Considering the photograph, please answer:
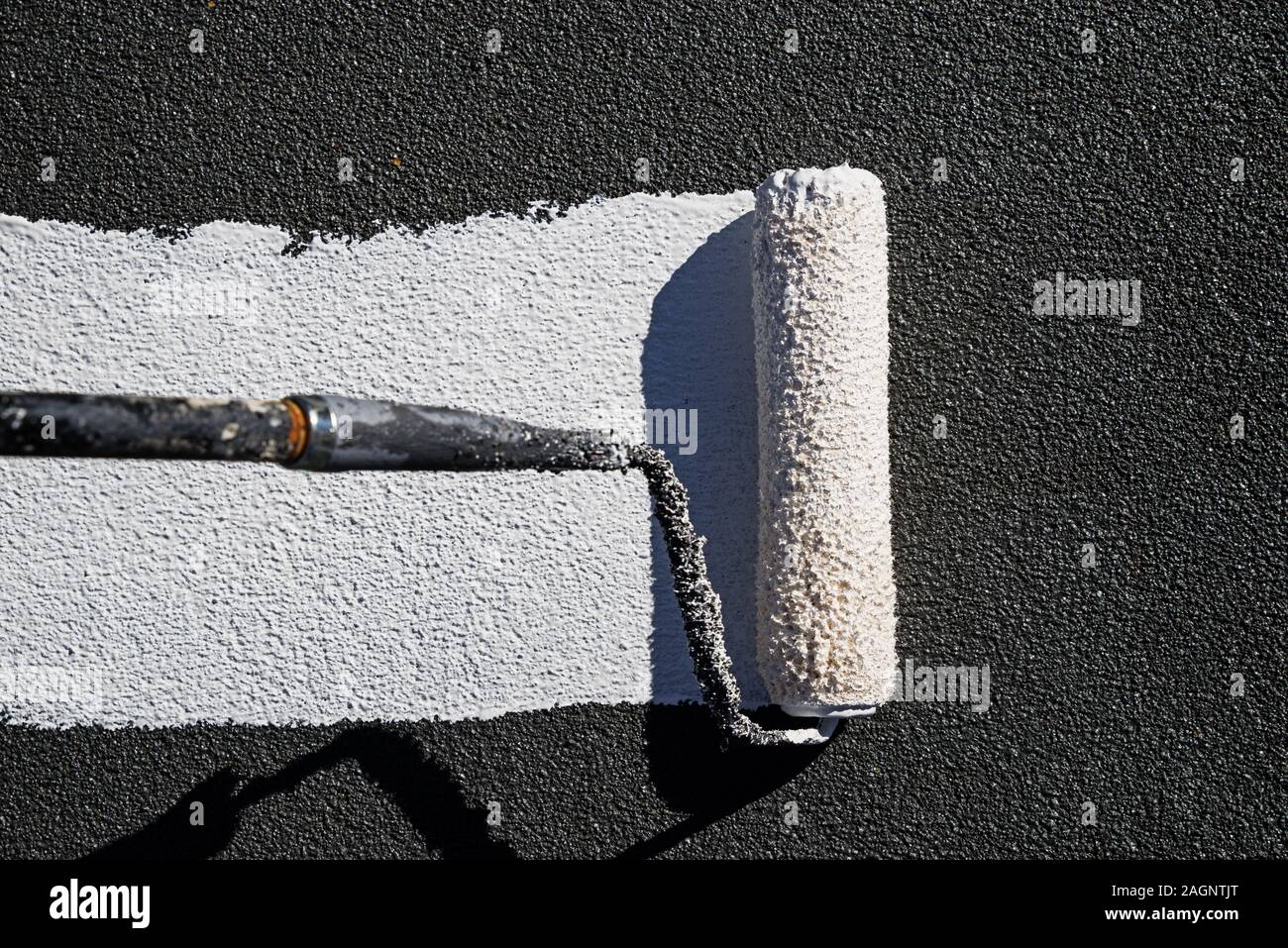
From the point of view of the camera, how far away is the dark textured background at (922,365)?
2.85m

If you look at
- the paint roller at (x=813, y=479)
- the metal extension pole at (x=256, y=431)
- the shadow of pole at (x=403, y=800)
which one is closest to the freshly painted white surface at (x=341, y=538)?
the shadow of pole at (x=403, y=800)

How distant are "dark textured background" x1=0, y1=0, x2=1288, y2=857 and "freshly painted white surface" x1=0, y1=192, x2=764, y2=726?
0.14m

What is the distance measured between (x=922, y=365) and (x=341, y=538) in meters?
1.60

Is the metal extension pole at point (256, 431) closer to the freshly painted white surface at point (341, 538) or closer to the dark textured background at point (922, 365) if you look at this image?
the freshly painted white surface at point (341, 538)

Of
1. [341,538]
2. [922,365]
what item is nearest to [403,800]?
[341,538]

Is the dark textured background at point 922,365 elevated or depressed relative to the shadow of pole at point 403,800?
elevated

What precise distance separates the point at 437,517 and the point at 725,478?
0.76 meters

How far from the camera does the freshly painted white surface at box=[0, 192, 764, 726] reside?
2838mm

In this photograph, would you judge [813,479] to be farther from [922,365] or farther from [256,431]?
[256,431]

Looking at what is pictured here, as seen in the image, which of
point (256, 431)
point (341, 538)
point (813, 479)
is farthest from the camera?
point (341, 538)

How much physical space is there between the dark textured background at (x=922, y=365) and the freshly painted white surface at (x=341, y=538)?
0.14 meters

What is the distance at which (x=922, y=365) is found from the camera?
113 inches

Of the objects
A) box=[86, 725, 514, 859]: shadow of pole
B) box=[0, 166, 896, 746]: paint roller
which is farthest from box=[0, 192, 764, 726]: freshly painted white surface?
box=[0, 166, 896, 746]: paint roller

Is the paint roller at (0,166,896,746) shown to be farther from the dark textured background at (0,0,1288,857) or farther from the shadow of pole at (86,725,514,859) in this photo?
the shadow of pole at (86,725,514,859)
